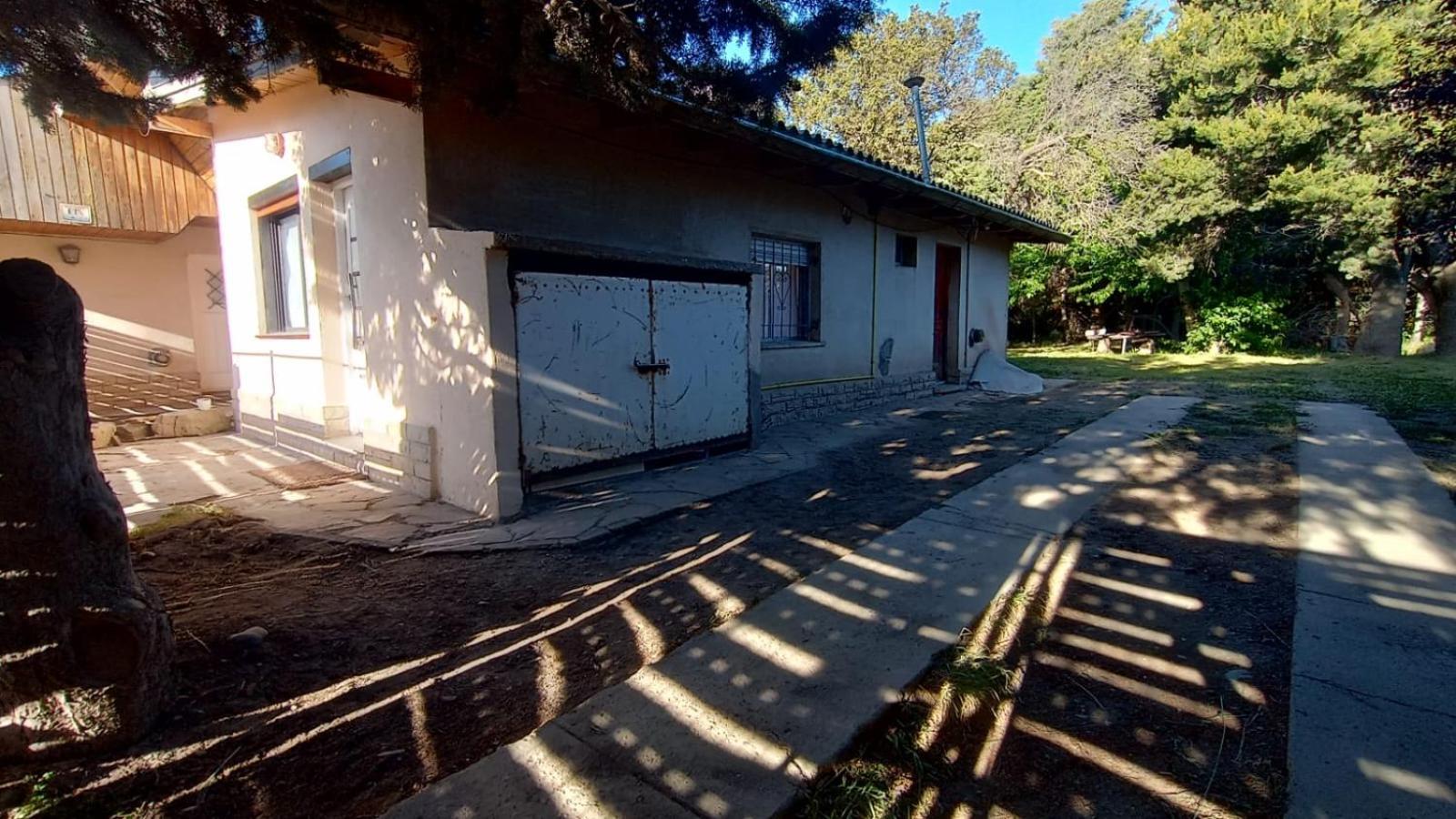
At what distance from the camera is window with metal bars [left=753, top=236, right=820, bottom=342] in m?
7.82

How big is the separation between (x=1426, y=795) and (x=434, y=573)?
13.2ft

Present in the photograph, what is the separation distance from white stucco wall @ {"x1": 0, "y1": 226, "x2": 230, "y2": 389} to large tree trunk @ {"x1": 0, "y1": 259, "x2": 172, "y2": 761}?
912 centimetres

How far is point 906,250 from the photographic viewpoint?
9820mm

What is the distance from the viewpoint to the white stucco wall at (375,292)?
4.29 meters

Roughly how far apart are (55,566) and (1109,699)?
11.5 feet

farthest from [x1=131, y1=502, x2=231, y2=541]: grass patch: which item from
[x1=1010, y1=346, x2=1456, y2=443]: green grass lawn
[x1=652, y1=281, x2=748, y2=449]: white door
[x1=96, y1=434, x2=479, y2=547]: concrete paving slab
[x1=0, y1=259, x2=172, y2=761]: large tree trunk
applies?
[x1=1010, y1=346, x2=1456, y2=443]: green grass lawn

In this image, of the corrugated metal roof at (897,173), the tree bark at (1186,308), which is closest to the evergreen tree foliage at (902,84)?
the tree bark at (1186,308)

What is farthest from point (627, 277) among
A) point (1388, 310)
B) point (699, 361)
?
point (1388, 310)

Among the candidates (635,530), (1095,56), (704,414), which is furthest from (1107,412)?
(1095,56)

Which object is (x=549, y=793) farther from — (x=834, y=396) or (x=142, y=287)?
(x=142, y=287)

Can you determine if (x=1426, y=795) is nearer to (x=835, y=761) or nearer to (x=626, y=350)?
(x=835, y=761)

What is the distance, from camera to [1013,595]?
10.00 feet

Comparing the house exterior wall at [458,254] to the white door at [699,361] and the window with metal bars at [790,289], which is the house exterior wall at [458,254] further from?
the white door at [699,361]

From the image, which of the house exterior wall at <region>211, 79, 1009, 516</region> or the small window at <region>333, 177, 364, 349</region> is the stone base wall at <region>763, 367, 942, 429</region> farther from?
the small window at <region>333, 177, 364, 349</region>
